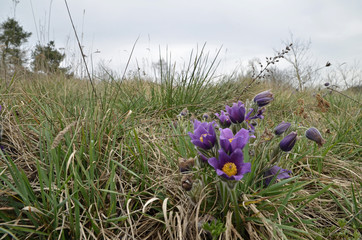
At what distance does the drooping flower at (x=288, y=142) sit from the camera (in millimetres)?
1128

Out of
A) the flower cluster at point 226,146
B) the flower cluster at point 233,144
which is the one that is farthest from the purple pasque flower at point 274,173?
the flower cluster at point 226,146

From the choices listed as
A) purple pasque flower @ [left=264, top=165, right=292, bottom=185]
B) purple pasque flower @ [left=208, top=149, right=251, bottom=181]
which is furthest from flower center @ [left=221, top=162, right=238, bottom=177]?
purple pasque flower @ [left=264, top=165, right=292, bottom=185]

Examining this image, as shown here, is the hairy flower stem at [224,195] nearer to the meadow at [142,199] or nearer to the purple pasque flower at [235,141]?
the meadow at [142,199]

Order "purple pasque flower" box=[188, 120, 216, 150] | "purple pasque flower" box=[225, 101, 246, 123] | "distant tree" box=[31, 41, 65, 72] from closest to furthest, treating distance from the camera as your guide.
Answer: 1. "purple pasque flower" box=[188, 120, 216, 150]
2. "purple pasque flower" box=[225, 101, 246, 123]
3. "distant tree" box=[31, 41, 65, 72]

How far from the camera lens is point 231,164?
0.98 metres

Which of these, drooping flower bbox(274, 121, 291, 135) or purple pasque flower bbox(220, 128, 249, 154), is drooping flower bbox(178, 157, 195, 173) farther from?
drooping flower bbox(274, 121, 291, 135)

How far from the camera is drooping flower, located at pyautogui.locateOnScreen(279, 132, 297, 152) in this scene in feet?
3.70

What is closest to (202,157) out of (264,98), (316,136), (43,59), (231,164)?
(231,164)

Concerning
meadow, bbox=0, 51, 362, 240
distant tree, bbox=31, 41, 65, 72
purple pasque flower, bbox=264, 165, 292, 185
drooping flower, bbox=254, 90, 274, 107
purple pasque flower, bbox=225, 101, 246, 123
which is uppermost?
distant tree, bbox=31, 41, 65, 72

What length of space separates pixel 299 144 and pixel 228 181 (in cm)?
128

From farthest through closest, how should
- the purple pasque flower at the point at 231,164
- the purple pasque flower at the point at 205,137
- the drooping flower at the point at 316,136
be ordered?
the drooping flower at the point at 316,136
the purple pasque flower at the point at 205,137
the purple pasque flower at the point at 231,164

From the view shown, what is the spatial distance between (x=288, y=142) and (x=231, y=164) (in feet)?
1.12

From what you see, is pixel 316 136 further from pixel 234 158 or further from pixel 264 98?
pixel 234 158

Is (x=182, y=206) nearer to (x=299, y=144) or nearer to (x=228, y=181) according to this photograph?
(x=228, y=181)
